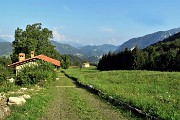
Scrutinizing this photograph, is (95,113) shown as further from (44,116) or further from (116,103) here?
(116,103)

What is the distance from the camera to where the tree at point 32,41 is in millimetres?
99750

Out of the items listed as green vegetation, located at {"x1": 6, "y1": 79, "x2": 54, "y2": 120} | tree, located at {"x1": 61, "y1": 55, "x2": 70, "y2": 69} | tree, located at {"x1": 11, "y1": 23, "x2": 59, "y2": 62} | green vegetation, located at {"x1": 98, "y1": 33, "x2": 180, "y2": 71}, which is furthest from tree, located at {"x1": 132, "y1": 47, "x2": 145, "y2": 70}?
green vegetation, located at {"x1": 6, "y1": 79, "x2": 54, "y2": 120}

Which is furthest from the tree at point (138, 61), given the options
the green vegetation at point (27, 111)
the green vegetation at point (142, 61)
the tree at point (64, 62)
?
the green vegetation at point (27, 111)

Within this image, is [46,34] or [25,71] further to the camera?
[46,34]

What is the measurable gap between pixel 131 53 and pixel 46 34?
28318 mm

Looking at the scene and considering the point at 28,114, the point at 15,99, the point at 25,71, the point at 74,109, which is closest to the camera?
the point at 28,114

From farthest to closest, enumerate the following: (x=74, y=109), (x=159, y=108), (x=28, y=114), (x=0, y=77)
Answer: (x=0, y=77) < (x=74, y=109) < (x=28, y=114) < (x=159, y=108)

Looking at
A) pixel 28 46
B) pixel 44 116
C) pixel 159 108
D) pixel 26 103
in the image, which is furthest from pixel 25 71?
pixel 28 46

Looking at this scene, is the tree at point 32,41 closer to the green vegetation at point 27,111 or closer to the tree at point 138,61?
the tree at point 138,61

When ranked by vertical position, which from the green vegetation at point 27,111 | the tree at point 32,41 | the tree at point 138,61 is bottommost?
the green vegetation at point 27,111

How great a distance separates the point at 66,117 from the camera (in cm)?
1722

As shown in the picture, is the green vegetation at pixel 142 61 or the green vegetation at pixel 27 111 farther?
the green vegetation at pixel 142 61

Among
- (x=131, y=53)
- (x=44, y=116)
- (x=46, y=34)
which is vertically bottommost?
(x=44, y=116)

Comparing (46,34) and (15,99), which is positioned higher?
(46,34)
